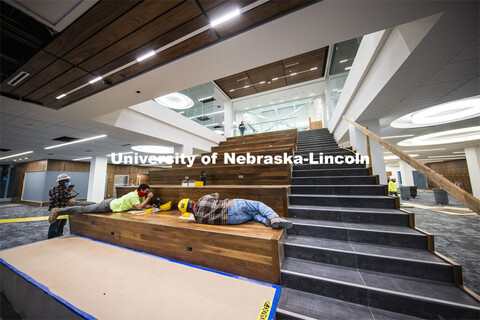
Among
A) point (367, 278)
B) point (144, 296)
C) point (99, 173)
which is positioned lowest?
point (144, 296)

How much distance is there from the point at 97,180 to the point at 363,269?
35.4 feet

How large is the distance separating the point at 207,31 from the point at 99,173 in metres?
9.92

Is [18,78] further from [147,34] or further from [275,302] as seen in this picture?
[275,302]

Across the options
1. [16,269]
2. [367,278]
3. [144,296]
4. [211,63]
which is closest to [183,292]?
A: [144,296]

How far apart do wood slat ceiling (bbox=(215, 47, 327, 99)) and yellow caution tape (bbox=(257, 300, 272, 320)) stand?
779cm

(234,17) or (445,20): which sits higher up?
(234,17)

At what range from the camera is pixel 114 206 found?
313 centimetres

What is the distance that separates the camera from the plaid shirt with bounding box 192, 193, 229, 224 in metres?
2.18

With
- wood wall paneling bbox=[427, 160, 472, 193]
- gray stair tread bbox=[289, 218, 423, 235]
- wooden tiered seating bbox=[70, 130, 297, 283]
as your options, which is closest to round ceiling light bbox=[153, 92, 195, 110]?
wooden tiered seating bbox=[70, 130, 297, 283]

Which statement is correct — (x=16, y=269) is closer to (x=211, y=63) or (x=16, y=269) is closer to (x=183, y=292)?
(x=183, y=292)

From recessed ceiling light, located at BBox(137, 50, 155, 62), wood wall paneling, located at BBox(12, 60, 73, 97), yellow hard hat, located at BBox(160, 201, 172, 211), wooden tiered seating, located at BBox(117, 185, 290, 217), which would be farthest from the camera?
yellow hard hat, located at BBox(160, 201, 172, 211)

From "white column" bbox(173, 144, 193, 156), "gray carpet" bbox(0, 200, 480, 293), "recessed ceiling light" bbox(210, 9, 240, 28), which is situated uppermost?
"recessed ceiling light" bbox(210, 9, 240, 28)

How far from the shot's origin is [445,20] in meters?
1.55

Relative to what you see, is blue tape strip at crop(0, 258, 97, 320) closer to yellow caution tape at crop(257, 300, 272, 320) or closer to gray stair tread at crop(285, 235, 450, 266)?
yellow caution tape at crop(257, 300, 272, 320)
